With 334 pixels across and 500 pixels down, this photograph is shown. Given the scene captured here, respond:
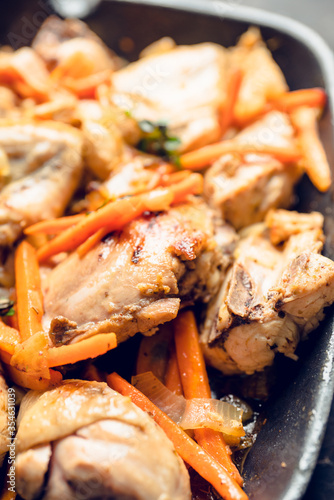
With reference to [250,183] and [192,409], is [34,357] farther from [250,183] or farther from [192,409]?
[250,183]

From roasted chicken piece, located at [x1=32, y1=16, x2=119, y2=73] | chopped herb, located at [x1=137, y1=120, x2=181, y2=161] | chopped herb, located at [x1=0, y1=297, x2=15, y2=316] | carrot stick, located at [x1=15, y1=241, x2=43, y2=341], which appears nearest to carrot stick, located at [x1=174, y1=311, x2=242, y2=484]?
carrot stick, located at [x1=15, y1=241, x2=43, y2=341]

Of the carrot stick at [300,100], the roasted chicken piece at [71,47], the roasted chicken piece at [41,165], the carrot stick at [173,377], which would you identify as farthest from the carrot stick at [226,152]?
the roasted chicken piece at [71,47]

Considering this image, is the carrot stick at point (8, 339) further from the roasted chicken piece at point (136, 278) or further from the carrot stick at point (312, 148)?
the carrot stick at point (312, 148)

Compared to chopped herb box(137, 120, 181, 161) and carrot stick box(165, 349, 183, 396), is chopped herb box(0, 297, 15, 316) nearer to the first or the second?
carrot stick box(165, 349, 183, 396)

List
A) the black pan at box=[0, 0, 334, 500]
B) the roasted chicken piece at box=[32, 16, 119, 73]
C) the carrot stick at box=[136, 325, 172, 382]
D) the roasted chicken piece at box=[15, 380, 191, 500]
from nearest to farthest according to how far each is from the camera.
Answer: the roasted chicken piece at box=[15, 380, 191, 500], the black pan at box=[0, 0, 334, 500], the carrot stick at box=[136, 325, 172, 382], the roasted chicken piece at box=[32, 16, 119, 73]

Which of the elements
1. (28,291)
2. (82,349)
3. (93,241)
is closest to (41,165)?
(93,241)

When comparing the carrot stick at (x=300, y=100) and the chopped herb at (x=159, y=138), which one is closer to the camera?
the chopped herb at (x=159, y=138)
